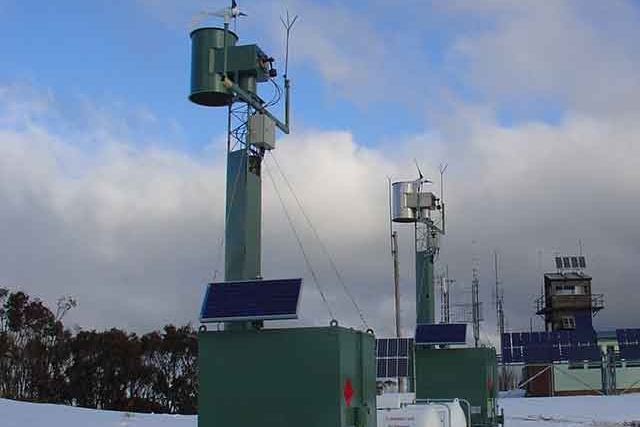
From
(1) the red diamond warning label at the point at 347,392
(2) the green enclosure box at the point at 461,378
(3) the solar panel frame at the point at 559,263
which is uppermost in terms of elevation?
(3) the solar panel frame at the point at 559,263

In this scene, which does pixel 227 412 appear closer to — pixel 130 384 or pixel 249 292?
pixel 249 292

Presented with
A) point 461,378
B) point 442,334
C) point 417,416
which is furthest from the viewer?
point 442,334

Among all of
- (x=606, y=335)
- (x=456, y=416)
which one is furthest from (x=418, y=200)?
(x=606, y=335)

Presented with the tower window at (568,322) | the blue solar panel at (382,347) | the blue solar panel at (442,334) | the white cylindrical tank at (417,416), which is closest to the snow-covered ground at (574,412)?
the blue solar panel at (442,334)

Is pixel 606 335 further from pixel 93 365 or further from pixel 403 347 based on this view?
pixel 403 347

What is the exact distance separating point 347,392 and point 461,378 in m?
14.2

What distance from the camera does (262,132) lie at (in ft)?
43.3

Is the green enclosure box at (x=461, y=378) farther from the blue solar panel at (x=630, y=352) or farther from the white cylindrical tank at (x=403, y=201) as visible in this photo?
the blue solar panel at (x=630, y=352)

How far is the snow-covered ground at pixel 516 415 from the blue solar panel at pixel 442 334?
6.57m

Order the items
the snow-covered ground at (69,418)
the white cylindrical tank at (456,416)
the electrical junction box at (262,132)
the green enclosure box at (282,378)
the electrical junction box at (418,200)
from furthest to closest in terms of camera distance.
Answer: the electrical junction box at (418,200) → the snow-covered ground at (69,418) → the white cylindrical tank at (456,416) → the electrical junction box at (262,132) → the green enclosure box at (282,378)

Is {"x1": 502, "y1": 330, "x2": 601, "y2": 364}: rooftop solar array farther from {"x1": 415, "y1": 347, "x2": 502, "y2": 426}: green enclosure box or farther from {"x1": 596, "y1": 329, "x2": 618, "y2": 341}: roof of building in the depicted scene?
{"x1": 415, "y1": 347, "x2": 502, "y2": 426}: green enclosure box

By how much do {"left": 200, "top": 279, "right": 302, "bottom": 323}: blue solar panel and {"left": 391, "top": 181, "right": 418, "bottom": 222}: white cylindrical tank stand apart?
16.4 meters

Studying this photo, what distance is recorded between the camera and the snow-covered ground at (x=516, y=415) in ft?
75.9

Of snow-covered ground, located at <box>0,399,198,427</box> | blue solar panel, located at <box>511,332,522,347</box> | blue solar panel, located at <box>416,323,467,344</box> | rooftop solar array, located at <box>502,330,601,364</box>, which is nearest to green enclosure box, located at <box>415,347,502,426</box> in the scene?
blue solar panel, located at <box>416,323,467,344</box>
